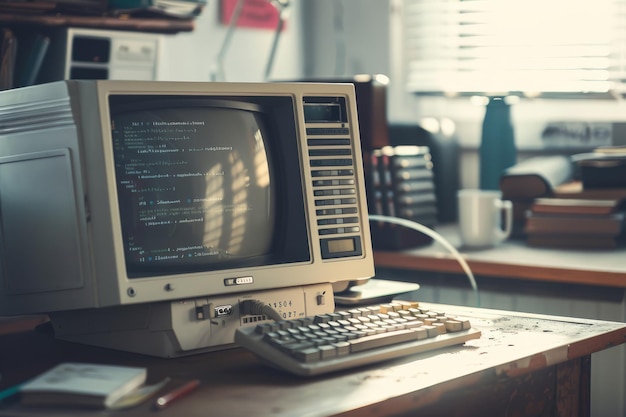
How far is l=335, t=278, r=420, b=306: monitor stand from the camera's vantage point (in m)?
1.52

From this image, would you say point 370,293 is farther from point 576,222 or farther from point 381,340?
point 576,222

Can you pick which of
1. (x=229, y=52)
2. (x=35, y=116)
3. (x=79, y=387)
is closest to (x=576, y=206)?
(x=229, y=52)

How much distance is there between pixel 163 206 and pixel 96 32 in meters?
0.86

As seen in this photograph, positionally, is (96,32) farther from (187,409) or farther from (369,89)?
(187,409)

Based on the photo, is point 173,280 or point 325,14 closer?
point 173,280

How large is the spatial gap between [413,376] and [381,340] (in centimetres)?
A: 8

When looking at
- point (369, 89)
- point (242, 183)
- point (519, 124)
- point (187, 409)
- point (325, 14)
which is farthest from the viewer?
point (325, 14)

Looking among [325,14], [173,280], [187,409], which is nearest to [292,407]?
[187,409]

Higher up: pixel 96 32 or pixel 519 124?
pixel 96 32

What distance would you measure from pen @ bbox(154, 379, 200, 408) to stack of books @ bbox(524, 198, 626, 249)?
1271mm

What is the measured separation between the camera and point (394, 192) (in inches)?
85.3

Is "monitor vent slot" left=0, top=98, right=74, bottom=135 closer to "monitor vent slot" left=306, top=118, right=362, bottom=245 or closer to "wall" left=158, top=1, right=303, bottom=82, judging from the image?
"monitor vent slot" left=306, top=118, right=362, bottom=245

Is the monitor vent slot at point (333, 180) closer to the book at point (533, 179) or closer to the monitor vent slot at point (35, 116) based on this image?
the monitor vent slot at point (35, 116)

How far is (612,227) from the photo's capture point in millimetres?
2102
